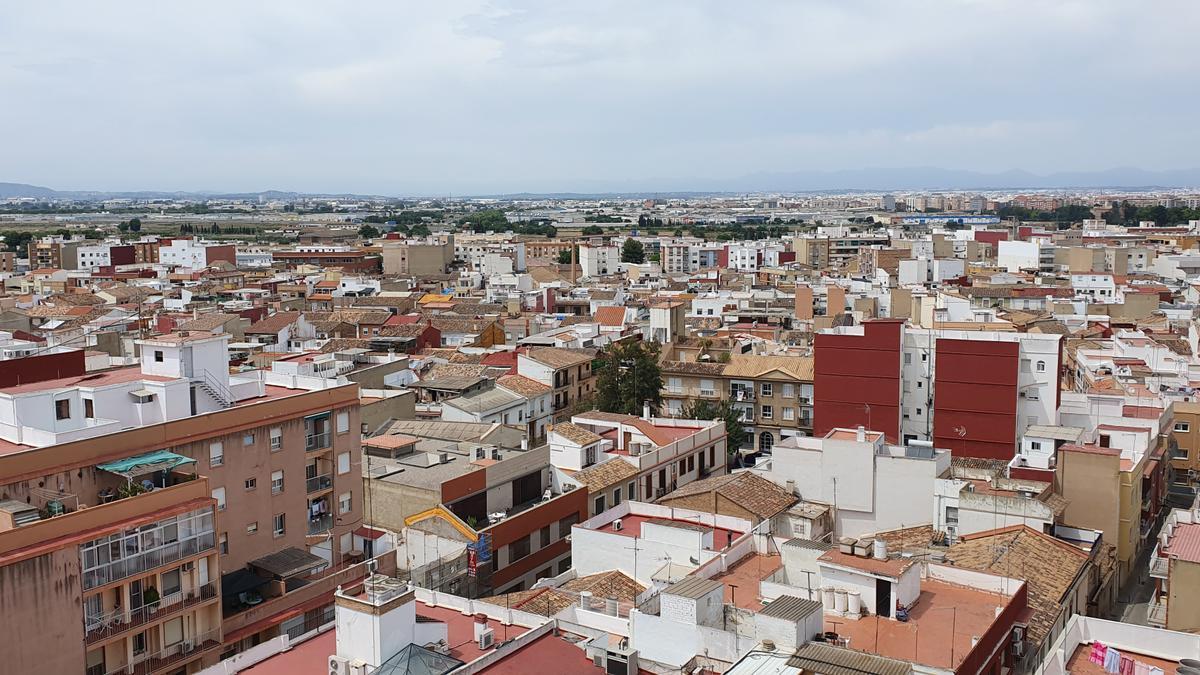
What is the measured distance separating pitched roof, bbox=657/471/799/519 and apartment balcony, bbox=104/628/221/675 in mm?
12006

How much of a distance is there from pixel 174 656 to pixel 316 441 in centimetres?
673

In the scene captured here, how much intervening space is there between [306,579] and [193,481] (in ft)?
13.4

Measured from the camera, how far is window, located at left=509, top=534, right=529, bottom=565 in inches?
1024

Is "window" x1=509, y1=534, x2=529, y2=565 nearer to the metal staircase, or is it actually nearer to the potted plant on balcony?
the metal staircase

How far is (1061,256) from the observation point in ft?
340

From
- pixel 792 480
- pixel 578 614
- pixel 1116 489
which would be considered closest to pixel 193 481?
pixel 578 614

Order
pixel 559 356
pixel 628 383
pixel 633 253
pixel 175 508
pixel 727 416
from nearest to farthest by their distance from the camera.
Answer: pixel 175 508, pixel 727 416, pixel 628 383, pixel 559 356, pixel 633 253

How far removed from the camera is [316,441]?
2517 cm

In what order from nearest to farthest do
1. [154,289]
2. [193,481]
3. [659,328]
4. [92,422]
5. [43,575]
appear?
1. [43,575]
2. [193,481]
3. [92,422]
4. [659,328]
5. [154,289]

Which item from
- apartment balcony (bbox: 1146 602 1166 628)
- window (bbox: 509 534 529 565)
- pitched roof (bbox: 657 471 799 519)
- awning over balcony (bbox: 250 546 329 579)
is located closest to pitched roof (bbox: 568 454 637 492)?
pitched roof (bbox: 657 471 799 519)

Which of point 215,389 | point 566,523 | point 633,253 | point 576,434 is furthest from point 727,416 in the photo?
point 633,253

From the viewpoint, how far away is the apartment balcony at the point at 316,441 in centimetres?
2491

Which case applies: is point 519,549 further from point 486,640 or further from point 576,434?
point 486,640

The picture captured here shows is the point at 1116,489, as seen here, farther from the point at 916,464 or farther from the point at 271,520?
the point at 271,520
